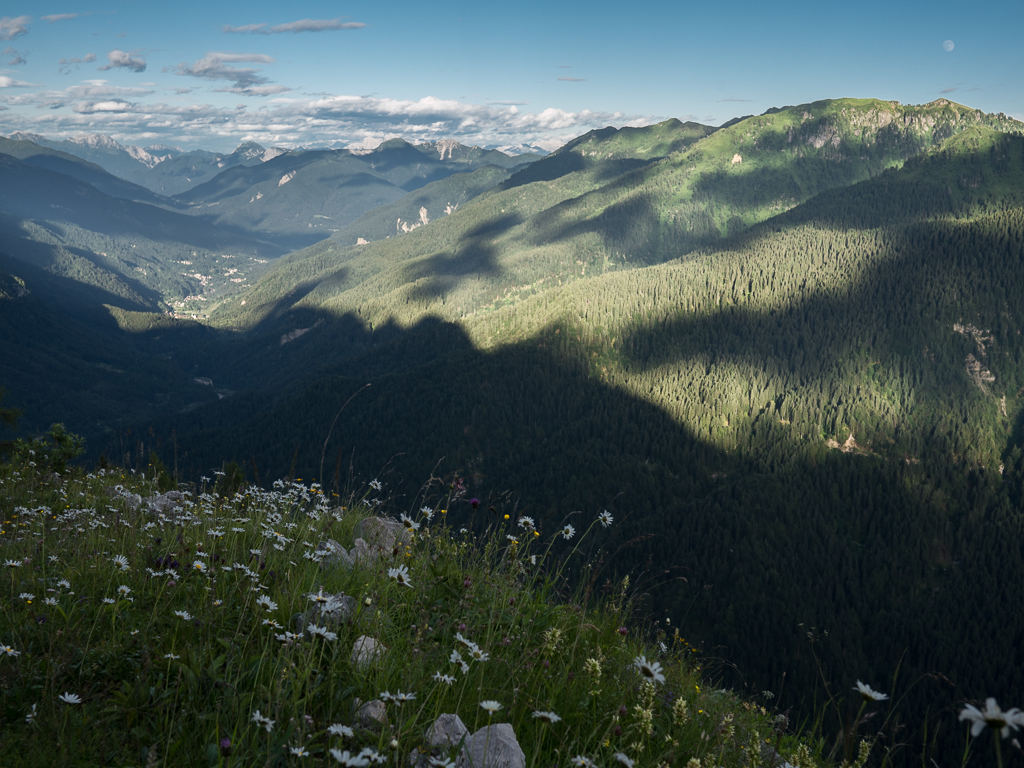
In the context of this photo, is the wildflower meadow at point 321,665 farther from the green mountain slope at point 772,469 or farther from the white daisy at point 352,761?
the green mountain slope at point 772,469

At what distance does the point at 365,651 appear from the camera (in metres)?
4.91

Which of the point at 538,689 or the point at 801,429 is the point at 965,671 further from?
the point at 538,689

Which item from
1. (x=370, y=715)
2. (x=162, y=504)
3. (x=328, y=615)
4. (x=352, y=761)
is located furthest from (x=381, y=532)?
(x=352, y=761)

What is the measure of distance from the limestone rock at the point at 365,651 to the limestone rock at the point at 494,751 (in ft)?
3.64

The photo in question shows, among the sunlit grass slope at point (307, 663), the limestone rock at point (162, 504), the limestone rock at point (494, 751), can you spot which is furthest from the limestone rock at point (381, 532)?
the limestone rock at point (494, 751)

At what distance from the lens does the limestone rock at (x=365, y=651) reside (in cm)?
479

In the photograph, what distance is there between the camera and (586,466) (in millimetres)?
152750

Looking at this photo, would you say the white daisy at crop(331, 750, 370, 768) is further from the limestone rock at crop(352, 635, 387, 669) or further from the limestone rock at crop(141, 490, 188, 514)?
the limestone rock at crop(141, 490, 188, 514)

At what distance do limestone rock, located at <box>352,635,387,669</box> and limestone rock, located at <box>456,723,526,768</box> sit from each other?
3.64 ft

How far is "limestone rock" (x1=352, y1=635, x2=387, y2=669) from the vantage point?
4.79 meters

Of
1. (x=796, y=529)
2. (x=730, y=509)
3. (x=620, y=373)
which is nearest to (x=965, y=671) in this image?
(x=796, y=529)

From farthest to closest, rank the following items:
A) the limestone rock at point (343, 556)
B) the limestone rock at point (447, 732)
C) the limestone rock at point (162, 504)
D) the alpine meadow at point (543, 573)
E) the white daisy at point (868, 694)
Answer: the limestone rock at point (162, 504)
the limestone rock at point (343, 556)
the alpine meadow at point (543, 573)
the limestone rock at point (447, 732)
the white daisy at point (868, 694)

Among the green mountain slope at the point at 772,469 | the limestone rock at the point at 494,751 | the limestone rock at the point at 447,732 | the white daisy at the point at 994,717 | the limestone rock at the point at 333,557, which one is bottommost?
the green mountain slope at the point at 772,469

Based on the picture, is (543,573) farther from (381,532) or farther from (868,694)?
(868,694)
